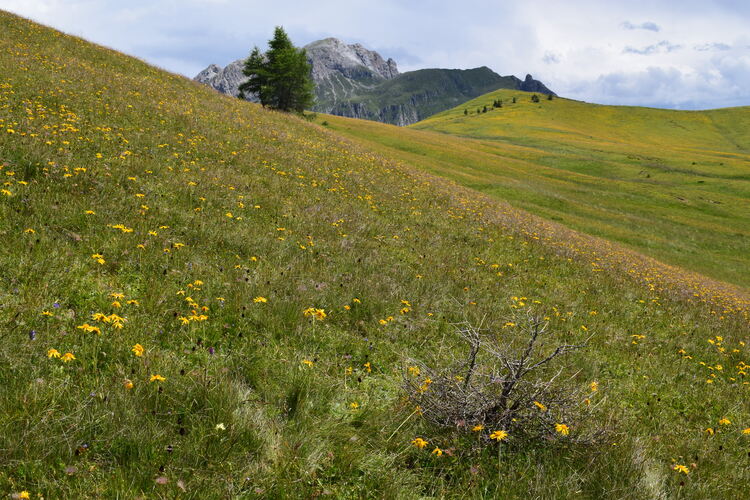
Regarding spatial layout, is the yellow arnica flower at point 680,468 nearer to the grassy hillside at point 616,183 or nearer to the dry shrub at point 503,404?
the dry shrub at point 503,404

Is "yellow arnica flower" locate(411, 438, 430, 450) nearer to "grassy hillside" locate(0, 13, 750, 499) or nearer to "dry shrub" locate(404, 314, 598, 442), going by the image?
"grassy hillside" locate(0, 13, 750, 499)

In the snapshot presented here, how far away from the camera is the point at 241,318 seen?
5078 mm

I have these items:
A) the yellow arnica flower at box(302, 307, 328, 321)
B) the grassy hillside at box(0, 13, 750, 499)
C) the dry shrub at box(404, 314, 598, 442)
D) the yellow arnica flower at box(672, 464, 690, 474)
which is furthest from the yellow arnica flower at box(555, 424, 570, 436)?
the yellow arnica flower at box(302, 307, 328, 321)

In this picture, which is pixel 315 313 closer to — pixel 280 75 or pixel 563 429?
pixel 563 429

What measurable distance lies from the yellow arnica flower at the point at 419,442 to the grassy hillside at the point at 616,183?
30.6 m

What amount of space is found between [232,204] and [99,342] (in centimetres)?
612

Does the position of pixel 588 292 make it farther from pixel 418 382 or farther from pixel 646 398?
pixel 418 382

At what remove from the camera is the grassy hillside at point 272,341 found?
290 cm

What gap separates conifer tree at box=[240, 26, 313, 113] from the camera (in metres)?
42.6

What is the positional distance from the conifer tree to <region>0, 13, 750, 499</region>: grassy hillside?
32370 millimetres

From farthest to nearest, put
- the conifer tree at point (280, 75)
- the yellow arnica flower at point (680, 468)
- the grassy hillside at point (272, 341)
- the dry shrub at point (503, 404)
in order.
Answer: the conifer tree at point (280, 75) → the dry shrub at point (503, 404) → the yellow arnica flower at point (680, 468) → the grassy hillside at point (272, 341)

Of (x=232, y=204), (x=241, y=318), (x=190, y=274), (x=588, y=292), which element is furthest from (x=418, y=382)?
(x=588, y=292)

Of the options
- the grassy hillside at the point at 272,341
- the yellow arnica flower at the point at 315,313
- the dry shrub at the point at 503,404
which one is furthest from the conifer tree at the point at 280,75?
the dry shrub at the point at 503,404

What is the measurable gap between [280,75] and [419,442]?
4526cm
